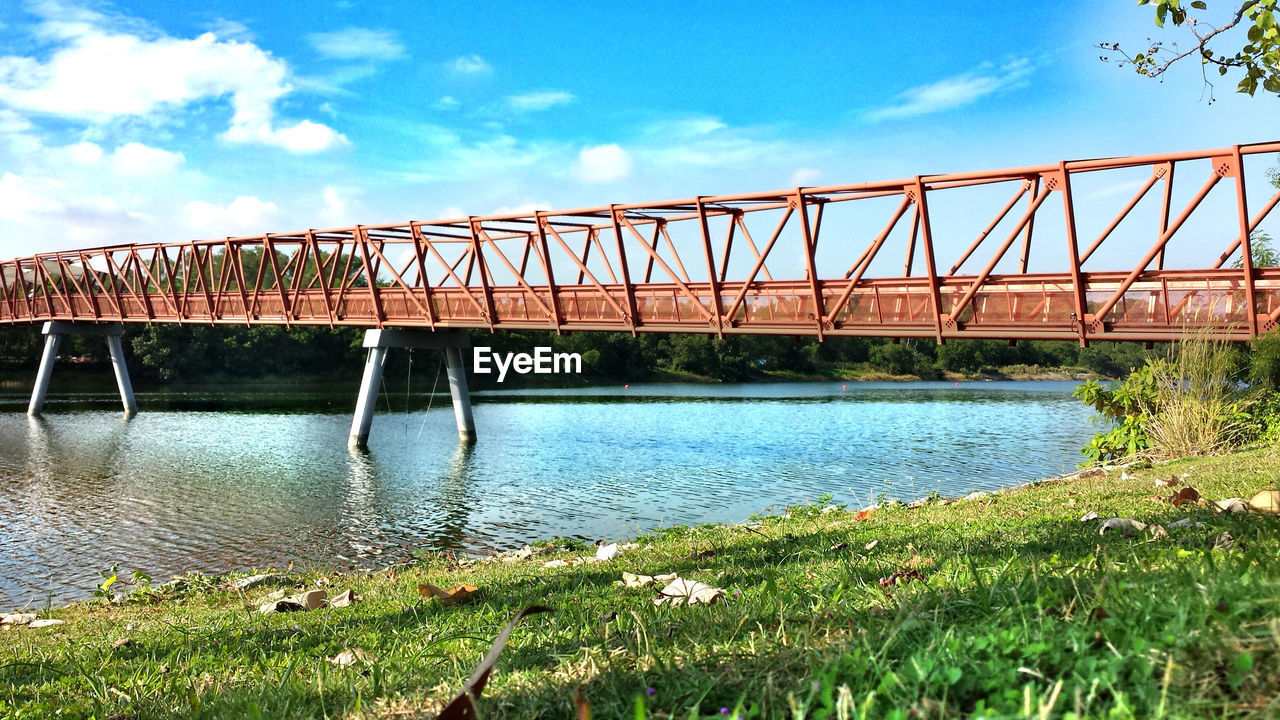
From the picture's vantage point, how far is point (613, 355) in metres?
96.4

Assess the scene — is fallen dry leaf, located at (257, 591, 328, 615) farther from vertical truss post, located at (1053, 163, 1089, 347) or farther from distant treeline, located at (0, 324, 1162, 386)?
distant treeline, located at (0, 324, 1162, 386)

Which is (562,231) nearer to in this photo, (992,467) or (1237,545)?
(992,467)

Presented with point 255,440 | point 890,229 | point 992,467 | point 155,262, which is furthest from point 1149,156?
point 155,262

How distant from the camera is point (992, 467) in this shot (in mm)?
24609

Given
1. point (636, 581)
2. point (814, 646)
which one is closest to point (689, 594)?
point (636, 581)

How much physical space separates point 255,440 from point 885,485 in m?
25.7

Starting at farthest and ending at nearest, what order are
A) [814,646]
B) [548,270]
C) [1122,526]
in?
1. [548,270]
2. [1122,526]
3. [814,646]

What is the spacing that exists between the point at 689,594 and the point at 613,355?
91.7 meters

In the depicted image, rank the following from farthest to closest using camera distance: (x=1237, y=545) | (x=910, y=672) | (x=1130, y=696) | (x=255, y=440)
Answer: (x=255, y=440)
(x=1237, y=545)
(x=910, y=672)
(x=1130, y=696)

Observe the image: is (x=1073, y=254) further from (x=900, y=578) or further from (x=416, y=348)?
(x=416, y=348)

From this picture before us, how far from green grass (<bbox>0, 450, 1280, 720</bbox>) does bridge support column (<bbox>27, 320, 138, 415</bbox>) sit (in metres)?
49.4

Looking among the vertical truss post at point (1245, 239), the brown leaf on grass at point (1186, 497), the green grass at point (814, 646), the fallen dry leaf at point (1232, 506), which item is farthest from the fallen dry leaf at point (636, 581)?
the vertical truss post at point (1245, 239)

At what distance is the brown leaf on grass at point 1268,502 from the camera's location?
533cm

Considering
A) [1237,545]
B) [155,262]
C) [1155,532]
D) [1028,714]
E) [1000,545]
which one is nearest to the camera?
[1028,714]
